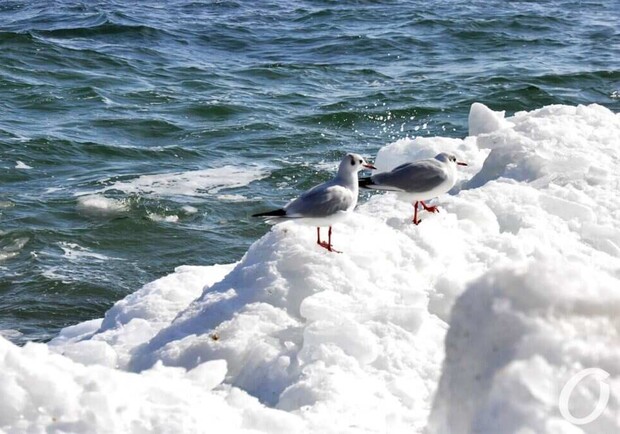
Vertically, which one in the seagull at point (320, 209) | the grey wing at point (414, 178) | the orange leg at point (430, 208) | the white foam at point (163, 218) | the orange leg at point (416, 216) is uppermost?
the seagull at point (320, 209)

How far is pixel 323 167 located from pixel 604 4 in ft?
43.9

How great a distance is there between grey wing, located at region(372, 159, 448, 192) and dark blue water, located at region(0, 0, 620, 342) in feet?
9.42

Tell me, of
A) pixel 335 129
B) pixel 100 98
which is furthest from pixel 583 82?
pixel 100 98

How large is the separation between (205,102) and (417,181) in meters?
9.61

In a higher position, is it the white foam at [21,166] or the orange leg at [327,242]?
the orange leg at [327,242]

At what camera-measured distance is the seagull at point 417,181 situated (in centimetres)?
624

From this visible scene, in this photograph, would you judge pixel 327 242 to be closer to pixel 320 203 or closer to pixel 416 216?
pixel 320 203

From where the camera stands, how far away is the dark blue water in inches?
384

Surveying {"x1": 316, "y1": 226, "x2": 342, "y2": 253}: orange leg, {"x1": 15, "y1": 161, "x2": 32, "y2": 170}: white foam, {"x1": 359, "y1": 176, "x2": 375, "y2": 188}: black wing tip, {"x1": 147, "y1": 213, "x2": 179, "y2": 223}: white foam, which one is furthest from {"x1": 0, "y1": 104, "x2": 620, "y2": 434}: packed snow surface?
{"x1": 15, "y1": 161, "x2": 32, "y2": 170}: white foam

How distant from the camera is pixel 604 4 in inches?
923

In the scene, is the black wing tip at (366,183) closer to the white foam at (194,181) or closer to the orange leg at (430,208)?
the orange leg at (430,208)

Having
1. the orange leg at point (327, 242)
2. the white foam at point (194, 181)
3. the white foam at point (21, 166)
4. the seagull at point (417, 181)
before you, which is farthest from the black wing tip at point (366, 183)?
the white foam at point (21, 166)

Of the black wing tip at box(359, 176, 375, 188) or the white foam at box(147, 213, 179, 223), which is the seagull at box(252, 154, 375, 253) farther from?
the white foam at box(147, 213, 179, 223)

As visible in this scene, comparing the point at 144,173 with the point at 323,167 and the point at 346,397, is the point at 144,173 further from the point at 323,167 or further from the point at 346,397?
the point at 346,397
